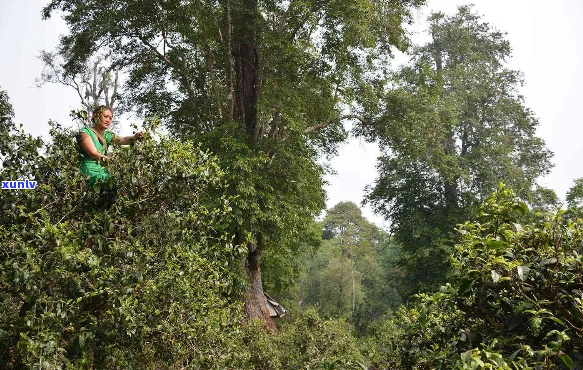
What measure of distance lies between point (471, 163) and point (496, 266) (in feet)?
72.8

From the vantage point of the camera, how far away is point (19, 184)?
403 cm

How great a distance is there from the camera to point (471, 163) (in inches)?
937

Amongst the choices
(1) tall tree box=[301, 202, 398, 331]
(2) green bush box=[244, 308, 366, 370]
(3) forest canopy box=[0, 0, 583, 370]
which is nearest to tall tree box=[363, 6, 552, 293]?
(3) forest canopy box=[0, 0, 583, 370]

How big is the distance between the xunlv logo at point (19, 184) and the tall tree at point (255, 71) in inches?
322

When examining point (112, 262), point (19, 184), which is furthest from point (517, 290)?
point (19, 184)

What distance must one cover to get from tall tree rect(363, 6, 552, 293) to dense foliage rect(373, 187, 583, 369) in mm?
17984

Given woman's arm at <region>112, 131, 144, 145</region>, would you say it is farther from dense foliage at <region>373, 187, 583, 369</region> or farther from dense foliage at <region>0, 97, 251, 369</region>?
dense foliage at <region>373, 187, 583, 369</region>

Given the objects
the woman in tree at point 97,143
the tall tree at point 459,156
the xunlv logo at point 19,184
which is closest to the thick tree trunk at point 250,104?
the tall tree at point 459,156

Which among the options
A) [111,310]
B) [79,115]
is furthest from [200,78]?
[111,310]

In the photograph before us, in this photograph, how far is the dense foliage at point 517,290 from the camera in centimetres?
264

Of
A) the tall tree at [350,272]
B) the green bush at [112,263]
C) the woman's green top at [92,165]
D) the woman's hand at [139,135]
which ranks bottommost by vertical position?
the green bush at [112,263]

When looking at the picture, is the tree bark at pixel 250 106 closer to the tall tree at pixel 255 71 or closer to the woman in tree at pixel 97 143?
the tall tree at pixel 255 71

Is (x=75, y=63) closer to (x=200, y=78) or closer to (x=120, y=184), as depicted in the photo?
(x=200, y=78)

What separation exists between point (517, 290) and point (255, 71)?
13.5 metres
